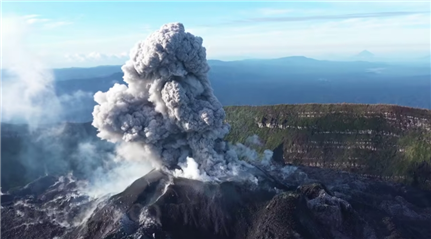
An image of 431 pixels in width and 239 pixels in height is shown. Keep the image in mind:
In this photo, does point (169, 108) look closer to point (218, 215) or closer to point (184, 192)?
point (184, 192)

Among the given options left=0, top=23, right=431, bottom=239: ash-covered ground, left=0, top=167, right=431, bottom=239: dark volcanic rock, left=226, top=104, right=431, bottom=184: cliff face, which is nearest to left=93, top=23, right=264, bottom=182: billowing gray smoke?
left=0, top=23, right=431, bottom=239: ash-covered ground

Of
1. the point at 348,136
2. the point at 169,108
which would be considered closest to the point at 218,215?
the point at 169,108

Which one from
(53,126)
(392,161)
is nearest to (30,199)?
(53,126)

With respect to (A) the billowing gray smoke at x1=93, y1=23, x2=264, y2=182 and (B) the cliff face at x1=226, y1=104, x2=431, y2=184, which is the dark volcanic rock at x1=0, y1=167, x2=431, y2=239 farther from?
(B) the cliff face at x1=226, y1=104, x2=431, y2=184

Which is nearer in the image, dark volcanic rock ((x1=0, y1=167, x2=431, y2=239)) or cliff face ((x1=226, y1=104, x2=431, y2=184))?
dark volcanic rock ((x1=0, y1=167, x2=431, y2=239))

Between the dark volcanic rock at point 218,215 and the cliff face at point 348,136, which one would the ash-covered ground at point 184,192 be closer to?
the dark volcanic rock at point 218,215

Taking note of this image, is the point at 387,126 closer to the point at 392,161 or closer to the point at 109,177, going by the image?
the point at 392,161
